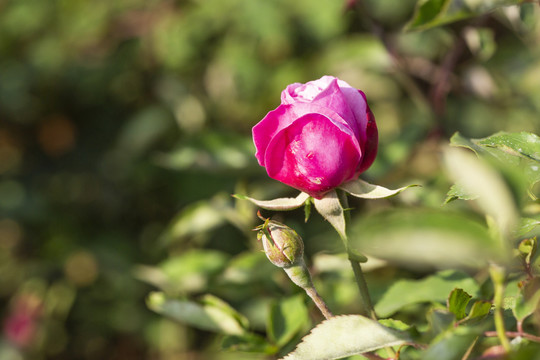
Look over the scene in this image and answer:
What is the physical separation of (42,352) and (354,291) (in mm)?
1265

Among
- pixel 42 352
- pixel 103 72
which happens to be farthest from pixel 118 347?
pixel 103 72

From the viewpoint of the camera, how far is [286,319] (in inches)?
35.2

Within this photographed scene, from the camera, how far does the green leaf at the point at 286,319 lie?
2.83ft

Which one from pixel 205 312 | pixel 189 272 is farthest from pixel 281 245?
pixel 189 272

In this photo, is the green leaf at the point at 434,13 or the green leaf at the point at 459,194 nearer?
the green leaf at the point at 459,194

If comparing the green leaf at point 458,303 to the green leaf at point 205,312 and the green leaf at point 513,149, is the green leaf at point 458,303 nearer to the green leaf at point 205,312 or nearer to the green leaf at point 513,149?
the green leaf at point 513,149

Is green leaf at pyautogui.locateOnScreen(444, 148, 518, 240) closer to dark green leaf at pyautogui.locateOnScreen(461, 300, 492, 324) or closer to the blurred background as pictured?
dark green leaf at pyautogui.locateOnScreen(461, 300, 492, 324)

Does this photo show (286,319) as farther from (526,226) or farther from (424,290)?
(526,226)

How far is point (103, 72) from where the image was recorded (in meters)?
1.79

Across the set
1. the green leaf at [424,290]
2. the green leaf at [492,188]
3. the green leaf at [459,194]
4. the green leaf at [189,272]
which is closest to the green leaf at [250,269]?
the green leaf at [189,272]

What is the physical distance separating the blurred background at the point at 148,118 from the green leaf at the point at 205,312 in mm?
384

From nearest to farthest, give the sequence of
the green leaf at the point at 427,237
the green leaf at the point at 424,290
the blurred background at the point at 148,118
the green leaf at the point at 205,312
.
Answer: the green leaf at the point at 427,237 → the green leaf at the point at 424,290 → the green leaf at the point at 205,312 → the blurred background at the point at 148,118

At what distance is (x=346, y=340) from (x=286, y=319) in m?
0.34

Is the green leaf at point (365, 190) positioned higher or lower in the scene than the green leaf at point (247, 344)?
higher
